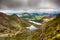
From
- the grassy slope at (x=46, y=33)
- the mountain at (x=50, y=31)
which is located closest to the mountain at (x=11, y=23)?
the grassy slope at (x=46, y=33)

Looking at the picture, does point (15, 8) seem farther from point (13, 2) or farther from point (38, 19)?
point (38, 19)

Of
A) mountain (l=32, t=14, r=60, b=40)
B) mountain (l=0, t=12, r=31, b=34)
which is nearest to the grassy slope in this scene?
mountain (l=32, t=14, r=60, b=40)

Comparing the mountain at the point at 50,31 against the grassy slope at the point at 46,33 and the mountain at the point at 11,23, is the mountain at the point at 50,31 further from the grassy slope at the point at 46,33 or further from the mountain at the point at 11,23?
the mountain at the point at 11,23

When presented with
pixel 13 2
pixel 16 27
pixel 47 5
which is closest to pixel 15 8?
pixel 13 2

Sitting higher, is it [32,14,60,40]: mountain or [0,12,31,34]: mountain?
[0,12,31,34]: mountain

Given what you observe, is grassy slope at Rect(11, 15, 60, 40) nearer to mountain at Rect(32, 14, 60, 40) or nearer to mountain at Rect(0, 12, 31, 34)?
mountain at Rect(32, 14, 60, 40)

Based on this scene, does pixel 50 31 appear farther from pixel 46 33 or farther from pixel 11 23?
pixel 11 23

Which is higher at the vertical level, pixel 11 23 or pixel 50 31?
pixel 11 23

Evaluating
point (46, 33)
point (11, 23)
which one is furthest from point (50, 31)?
point (11, 23)
